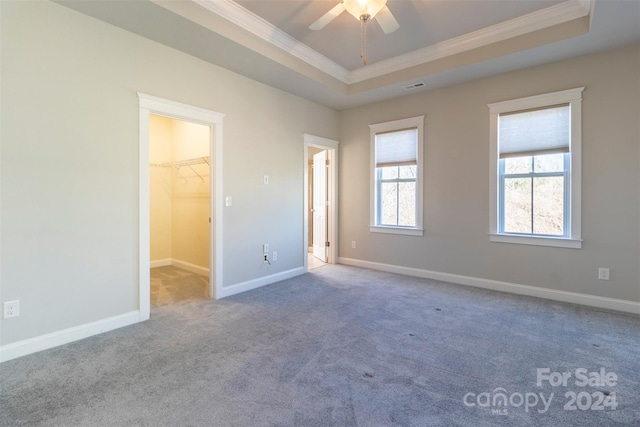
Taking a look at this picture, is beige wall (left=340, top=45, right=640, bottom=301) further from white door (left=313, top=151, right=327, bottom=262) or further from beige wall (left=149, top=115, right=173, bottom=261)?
beige wall (left=149, top=115, right=173, bottom=261)

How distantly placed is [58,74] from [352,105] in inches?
157

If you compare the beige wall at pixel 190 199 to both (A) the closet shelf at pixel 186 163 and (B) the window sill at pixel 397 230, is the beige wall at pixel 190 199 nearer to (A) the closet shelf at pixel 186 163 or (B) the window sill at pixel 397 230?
(A) the closet shelf at pixel 186 163

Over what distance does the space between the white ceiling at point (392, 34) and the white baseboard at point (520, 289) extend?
109 inches

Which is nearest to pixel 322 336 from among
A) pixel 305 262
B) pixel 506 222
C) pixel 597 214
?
pixel 305 262

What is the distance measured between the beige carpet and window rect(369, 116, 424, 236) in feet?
9.56

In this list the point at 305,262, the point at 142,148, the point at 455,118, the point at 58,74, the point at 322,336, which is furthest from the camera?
the point at 305,262

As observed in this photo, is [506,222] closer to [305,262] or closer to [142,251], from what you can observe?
[305,262]

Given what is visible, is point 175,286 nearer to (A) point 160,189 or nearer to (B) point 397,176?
(A) point 160,189

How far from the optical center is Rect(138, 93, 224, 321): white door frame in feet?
10.0

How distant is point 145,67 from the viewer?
305 centimetres

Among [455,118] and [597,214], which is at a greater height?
[455,118]

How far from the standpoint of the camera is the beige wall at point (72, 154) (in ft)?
7.68

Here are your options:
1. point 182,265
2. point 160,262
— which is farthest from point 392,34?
Answer: point 160,262

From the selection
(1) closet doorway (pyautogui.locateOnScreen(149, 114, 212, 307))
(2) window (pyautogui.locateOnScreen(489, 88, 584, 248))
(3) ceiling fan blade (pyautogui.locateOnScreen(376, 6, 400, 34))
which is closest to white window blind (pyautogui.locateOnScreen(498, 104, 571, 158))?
(2) window (pyautogui.locateOnScreen(489, 88, 584, 248))
